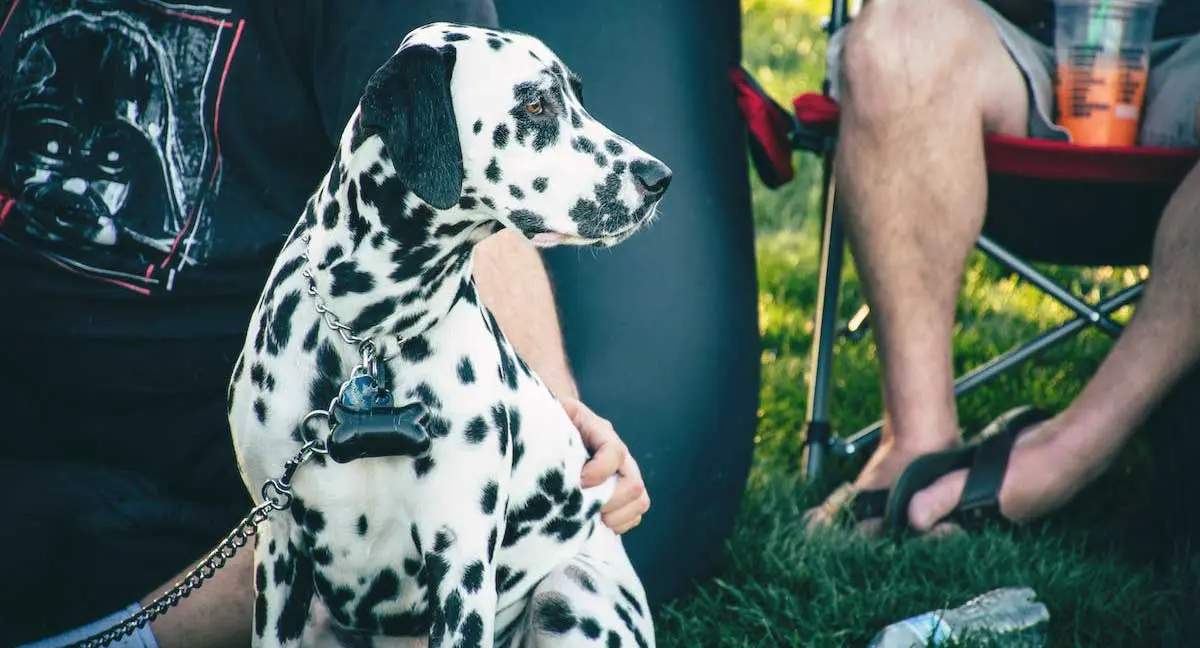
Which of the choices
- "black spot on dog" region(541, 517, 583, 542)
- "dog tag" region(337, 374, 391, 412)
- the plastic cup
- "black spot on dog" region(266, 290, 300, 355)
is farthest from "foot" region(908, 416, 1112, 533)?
"black spot on dog" region(266, 290, 300, 355)

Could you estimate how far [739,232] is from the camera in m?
3.53

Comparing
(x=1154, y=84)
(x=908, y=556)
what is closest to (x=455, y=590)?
(x=908, y=556)

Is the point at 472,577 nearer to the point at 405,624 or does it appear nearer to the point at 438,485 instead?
the point at 438,485

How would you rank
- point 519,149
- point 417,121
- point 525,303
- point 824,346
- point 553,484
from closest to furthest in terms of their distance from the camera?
1. point 417,121
2. point 519,149
3. point 553,484
4. point 525,303
5. point 824,346

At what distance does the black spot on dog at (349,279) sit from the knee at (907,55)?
1.80m

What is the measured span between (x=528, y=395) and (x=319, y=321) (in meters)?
0.39

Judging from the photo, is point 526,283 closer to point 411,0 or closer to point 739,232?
point 411,0

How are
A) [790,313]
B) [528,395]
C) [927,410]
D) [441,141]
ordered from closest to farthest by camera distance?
[441,141]
[528,395]
[927,410]
[790,313]

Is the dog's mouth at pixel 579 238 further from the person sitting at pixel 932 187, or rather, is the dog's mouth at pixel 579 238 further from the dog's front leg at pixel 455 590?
the person sitting at pixel 932 187

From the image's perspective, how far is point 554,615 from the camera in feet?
7.52

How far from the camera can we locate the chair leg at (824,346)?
368 cm

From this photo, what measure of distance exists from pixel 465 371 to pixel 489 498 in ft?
0.68

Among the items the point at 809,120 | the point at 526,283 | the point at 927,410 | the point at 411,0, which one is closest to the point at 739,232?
the point at 809,120

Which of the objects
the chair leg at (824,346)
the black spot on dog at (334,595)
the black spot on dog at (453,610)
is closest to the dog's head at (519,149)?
the black spot on dog at (453,610)
